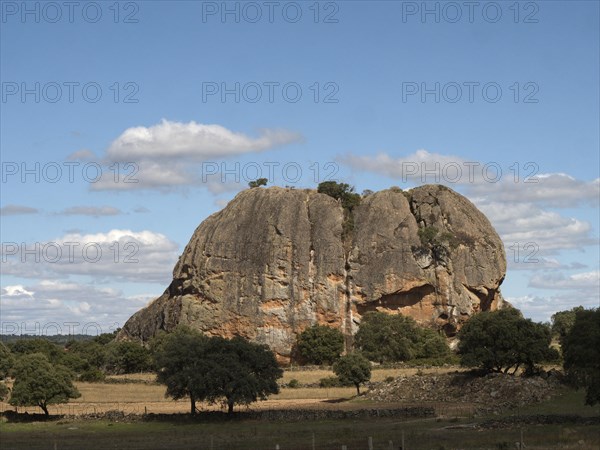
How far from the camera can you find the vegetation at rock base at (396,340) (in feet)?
370

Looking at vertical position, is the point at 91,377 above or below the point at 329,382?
above

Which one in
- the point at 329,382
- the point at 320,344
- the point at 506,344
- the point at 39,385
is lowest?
the point at 329,382

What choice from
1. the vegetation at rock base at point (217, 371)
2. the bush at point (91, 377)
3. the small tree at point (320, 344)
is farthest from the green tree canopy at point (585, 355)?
the small tree at point (320, 344)

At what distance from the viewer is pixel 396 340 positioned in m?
115

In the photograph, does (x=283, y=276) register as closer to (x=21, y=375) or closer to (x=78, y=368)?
(x=78, y=368)

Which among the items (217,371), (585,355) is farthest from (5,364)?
(585,355)

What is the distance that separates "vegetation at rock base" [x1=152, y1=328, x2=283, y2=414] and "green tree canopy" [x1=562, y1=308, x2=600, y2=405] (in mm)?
22771

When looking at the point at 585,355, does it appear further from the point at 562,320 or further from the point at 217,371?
the point at 562,320

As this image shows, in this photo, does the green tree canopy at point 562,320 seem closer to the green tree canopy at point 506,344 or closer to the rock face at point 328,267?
the rock face at point 328,267

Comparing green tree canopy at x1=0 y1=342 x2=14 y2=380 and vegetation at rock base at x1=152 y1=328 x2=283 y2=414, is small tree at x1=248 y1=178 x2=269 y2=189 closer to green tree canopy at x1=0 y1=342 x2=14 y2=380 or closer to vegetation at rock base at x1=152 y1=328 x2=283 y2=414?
green tree canopy at x1=0 y1=342 x2=14 y2=380

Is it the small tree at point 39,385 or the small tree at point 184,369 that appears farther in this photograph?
the small tree at point 39,385

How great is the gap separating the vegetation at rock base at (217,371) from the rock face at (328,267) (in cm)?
5719

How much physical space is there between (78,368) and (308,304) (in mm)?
32953

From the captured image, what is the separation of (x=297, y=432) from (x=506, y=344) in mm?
31718
